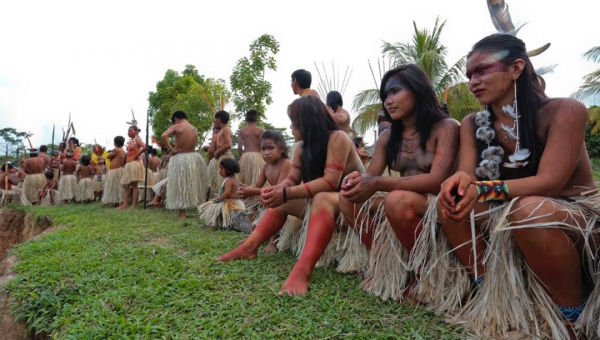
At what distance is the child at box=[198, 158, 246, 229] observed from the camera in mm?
4383

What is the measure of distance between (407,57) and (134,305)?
13.7 metres

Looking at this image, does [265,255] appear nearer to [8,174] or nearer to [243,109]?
[243,109]

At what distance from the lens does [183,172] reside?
6000mm

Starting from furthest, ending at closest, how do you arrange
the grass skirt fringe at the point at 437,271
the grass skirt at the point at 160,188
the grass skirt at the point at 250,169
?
the grass skirt at the point at 160,188 → the grass skirt at the point at 250,169 → the grass skirt fringe at the point at 437,271

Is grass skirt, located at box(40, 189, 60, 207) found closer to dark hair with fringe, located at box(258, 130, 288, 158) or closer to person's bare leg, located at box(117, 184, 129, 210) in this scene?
person's bare leg, located at box(117, 184, 129, 210)

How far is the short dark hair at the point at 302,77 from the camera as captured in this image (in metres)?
4.65

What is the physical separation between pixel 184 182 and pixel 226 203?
1787 mm

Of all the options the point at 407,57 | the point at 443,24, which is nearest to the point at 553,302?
the point at 407,57

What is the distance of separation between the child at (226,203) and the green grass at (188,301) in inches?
45.0

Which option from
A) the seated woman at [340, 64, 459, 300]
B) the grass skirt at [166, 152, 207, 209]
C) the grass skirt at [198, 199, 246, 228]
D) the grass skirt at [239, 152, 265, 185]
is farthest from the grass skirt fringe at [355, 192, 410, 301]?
the grass skirt at [166, 152, 207, 209]

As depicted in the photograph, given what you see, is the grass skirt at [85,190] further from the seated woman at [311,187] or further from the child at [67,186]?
the seated woman at [311,187]

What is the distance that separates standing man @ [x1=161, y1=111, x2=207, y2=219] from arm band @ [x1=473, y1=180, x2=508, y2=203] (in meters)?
4.95

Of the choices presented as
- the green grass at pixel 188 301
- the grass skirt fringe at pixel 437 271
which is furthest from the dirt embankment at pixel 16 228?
the grass skirt fringe at pixel 437 271

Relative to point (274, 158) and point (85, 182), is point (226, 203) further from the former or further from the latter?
point (85, 182)
